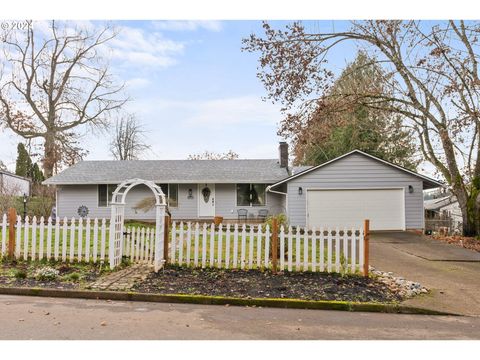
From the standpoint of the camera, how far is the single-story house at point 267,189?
57.4 feet

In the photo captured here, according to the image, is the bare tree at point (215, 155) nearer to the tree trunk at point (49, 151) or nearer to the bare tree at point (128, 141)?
the bare tree at point (128, 141)

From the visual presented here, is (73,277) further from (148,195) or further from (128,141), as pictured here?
(128,141)

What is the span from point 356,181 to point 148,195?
10.2 meters

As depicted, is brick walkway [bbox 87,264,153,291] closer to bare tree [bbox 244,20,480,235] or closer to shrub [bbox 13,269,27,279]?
shrub [bbox 13,269,27,279]

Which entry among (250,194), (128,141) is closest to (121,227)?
(250,194)

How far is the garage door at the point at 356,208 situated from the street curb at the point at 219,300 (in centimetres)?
1173

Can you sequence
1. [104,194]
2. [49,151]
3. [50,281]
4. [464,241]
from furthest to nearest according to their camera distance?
[49,151] < [104,194] < [464,241] < [50,281]

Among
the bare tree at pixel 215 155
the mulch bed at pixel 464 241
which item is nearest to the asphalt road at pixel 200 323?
the mulch bed at pixel 464 241

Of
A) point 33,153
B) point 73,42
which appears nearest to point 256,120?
point 73,42

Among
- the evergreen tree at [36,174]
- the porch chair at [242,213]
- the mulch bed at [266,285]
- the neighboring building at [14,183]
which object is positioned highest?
the evergreen tree at [36,174]

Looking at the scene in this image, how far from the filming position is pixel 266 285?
7098mm

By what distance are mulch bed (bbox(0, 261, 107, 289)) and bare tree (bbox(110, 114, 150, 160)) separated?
1200 inches
